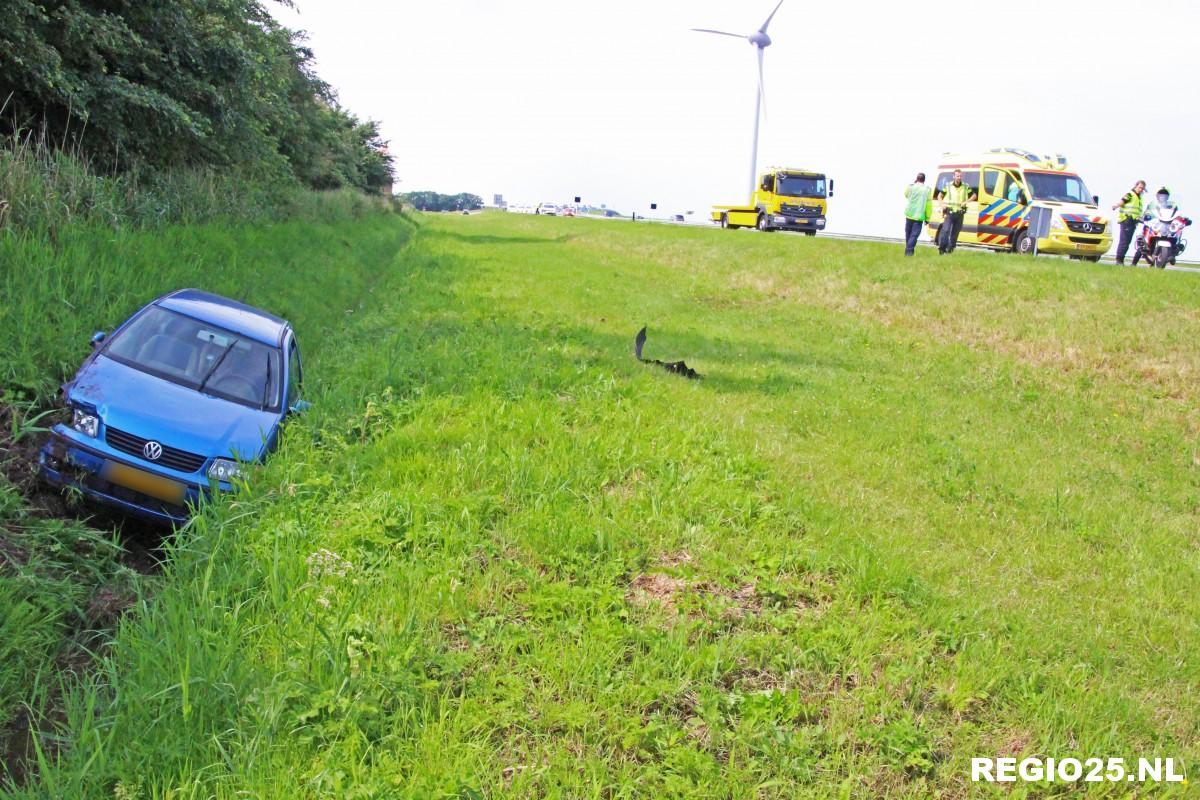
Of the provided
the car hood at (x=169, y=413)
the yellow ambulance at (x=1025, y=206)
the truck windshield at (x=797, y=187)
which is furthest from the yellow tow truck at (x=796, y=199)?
the car hood at (x=169, y=413)

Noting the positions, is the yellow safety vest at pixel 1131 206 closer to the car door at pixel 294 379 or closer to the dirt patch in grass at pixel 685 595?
the dirt patch in grass at pixel 685 595

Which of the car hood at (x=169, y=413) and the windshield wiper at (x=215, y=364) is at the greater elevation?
the windshield wiper at (x=215, y=364)

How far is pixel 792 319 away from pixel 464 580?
1479cm

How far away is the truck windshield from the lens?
115 feet

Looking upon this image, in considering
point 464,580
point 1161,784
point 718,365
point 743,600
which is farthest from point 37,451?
point 718,365

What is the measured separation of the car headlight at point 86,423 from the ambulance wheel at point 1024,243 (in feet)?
74.6

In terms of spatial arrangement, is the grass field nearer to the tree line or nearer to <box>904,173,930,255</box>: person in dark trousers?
the tree line

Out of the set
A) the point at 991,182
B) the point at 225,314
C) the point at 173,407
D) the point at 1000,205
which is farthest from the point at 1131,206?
the point at 173,407

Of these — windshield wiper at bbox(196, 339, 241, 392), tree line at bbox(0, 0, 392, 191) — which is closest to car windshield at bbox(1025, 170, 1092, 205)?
tree line at bbox(0, 0, 392, 191)

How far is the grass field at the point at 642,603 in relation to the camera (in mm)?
3350

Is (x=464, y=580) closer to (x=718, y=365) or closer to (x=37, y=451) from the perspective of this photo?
(x=37, y=451)

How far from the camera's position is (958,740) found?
371 centimetres

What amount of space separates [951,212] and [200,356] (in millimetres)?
19342

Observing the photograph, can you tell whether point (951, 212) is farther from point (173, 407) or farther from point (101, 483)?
point (101, 483)
